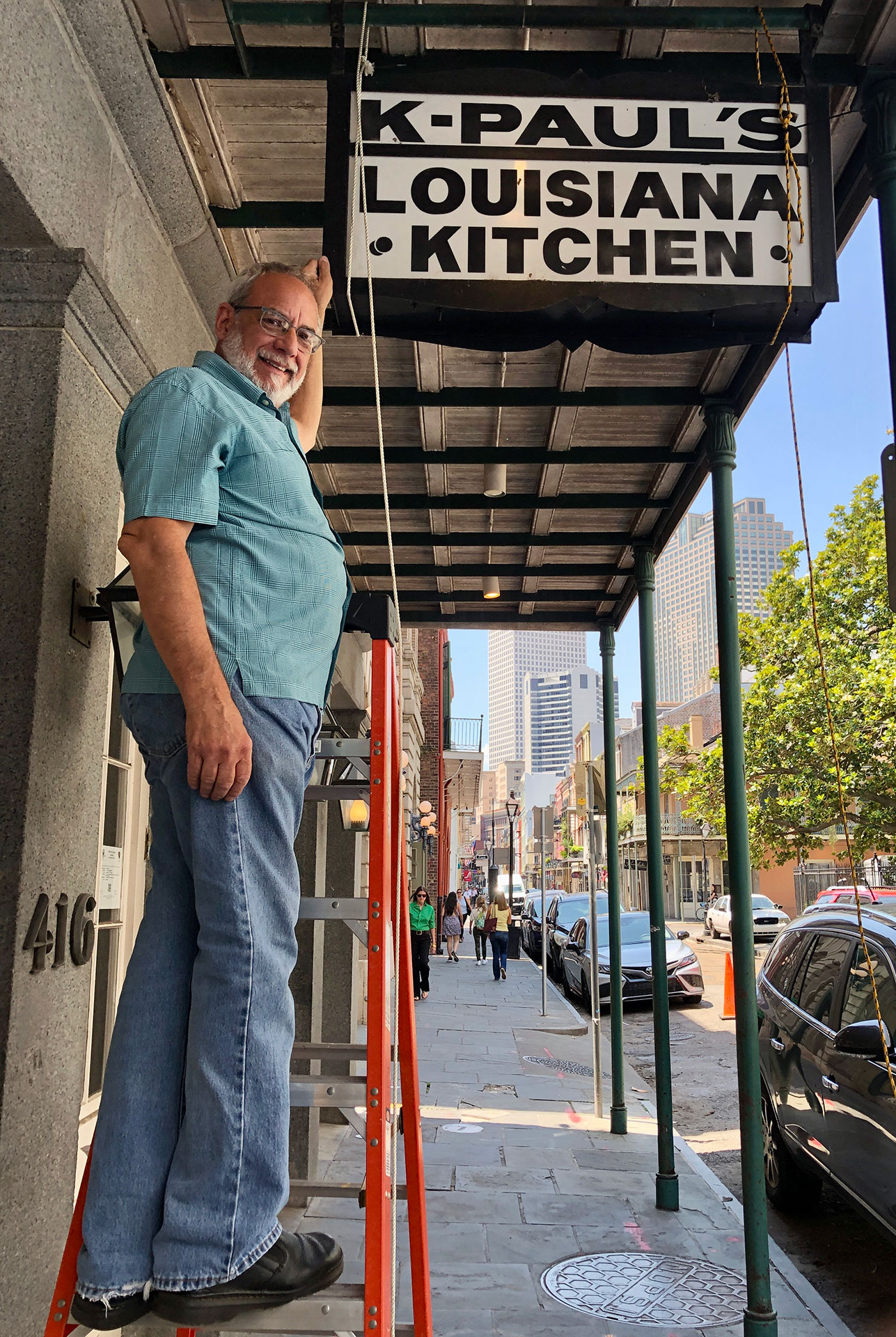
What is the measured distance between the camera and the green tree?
82.2ft

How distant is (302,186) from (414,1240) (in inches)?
141

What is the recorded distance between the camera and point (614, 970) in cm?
814

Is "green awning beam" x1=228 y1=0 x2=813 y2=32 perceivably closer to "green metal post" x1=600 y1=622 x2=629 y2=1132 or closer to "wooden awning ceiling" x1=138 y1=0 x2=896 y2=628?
"wooden awning ceiling" x1=138 y1=0 x2=896 y2=628

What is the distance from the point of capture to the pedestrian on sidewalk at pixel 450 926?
27.6 meters

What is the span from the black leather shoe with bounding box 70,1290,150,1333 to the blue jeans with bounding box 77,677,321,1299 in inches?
1.0

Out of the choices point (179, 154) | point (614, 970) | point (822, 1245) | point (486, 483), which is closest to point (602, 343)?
point (179, 154)

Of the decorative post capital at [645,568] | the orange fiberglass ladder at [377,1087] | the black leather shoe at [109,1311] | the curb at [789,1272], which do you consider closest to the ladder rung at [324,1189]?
the orange fiberglass ladder at [377,1087]

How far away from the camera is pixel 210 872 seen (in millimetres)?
1939

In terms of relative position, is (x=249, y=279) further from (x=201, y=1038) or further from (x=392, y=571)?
(x=201, y=1038)

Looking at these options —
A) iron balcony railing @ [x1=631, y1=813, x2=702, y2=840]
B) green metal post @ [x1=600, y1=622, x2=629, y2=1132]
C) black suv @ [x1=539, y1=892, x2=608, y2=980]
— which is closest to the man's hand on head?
green metal post @ [x1=600, y1=622, x2=629, y2=1132]

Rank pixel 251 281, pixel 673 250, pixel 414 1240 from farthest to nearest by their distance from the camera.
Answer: pixel 673 250, pixel 251 281, pixel 414 1240

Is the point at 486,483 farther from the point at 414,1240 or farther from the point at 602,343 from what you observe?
the point at 414,1240

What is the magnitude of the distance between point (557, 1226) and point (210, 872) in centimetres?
496

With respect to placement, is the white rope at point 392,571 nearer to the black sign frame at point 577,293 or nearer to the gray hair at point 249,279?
the black sign frame at point 577,293
